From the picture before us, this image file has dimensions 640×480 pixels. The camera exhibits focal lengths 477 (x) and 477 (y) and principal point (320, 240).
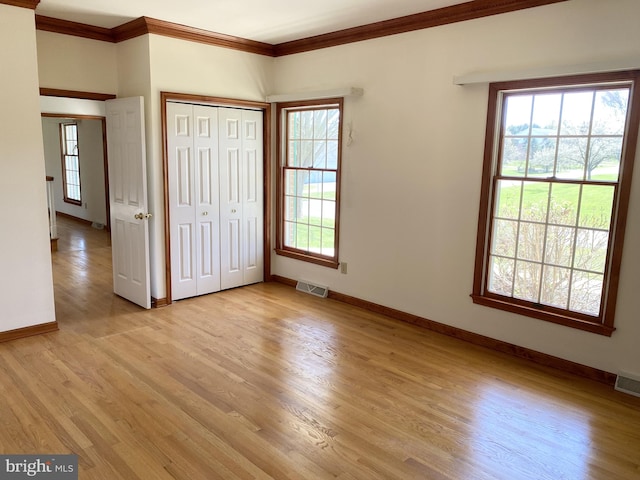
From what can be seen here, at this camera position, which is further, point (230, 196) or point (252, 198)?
point (252, 198)

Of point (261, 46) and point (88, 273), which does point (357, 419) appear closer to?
point (261, 46)

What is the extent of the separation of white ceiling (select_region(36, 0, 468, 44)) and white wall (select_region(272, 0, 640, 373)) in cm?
31

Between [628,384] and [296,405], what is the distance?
2251mm

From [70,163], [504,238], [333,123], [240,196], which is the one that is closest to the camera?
[504,238]

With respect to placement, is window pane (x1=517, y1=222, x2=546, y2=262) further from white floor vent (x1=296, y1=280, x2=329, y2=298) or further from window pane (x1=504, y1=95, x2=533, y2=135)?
white floor vent (x1=296, y1=280, x2=329, y2=298)

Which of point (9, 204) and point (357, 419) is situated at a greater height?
point (9, 204)

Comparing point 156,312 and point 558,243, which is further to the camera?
point 156,312

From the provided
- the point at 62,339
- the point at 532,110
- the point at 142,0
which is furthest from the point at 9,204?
the point at 532,110

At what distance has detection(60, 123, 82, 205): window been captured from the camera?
9711mm

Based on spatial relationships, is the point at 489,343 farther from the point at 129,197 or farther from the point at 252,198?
the point at 129,197

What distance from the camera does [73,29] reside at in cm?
439

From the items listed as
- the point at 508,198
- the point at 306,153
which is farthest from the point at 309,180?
the point at 508,198

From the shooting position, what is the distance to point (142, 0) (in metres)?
3.77

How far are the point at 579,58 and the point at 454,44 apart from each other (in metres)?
0.99
